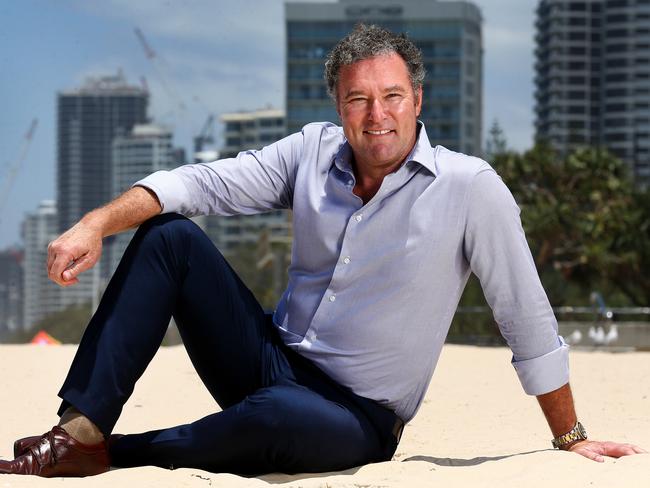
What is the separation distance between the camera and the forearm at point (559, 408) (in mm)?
3420

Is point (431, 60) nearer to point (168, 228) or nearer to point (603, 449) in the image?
point (603, 449)

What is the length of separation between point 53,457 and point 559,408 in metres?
1.39

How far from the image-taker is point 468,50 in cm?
11512

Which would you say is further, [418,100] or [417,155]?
[418,100]

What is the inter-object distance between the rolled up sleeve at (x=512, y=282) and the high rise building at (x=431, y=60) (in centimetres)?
10604

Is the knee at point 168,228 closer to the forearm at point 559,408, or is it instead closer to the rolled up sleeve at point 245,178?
the rolled up sleeve at point 245,178

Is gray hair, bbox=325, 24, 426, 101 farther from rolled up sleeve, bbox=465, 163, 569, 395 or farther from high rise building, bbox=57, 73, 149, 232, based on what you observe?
high rise building, bbox=57, 73, 149, 232

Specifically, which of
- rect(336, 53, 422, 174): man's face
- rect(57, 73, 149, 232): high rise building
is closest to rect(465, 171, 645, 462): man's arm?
rect(336, 53, 422, 174): man's face

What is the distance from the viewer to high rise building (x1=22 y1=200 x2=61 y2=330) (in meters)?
139

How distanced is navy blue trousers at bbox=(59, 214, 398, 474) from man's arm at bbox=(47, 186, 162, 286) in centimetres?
8

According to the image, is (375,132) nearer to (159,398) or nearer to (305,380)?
(305,380)

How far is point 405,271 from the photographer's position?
→ 10.8 feet

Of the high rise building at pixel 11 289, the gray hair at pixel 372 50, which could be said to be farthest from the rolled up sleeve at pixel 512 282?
the high rise building at pixel 11 289

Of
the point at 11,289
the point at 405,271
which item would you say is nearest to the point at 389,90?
the point at 405,271
